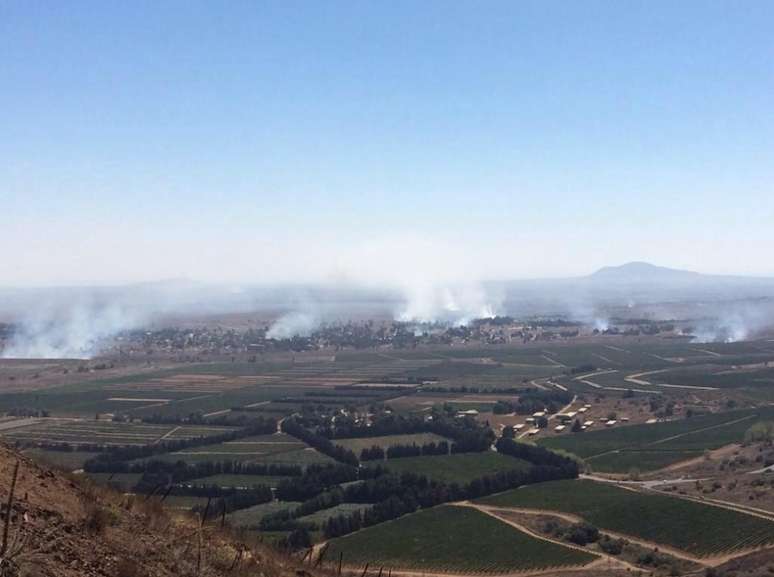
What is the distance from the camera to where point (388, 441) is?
54.5 meters

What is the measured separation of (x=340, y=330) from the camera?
138 meters

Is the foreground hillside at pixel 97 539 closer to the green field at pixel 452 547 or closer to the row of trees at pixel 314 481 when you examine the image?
the green field at pixel 452 547

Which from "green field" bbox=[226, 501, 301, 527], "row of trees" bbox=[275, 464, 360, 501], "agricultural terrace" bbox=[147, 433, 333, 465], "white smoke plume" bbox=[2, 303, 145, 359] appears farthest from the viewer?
"white smoke plume" bbox=[2, 303, 145, 359]

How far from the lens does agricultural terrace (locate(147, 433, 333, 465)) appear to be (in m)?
48.2

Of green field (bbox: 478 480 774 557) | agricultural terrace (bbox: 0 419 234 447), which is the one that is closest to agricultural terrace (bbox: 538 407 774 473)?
green field (bbox: 478 480 774 557)

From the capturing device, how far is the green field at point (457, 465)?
43938mm

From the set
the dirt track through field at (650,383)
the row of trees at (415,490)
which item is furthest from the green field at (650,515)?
the dirt track through field at (650,383)

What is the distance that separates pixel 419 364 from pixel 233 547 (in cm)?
9056

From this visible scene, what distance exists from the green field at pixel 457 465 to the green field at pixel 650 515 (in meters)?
3.78

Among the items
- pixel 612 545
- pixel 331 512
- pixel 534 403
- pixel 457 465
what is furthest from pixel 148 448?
pixel 534 403

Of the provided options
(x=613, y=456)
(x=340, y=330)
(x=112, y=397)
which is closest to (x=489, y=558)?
(x=613, y=456)

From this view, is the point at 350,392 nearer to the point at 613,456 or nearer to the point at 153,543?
the point at 613,456

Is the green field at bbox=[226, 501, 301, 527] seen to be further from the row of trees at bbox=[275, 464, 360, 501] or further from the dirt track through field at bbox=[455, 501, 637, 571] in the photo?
the dirt track through field at bbox=[455, 501, 637, 571]

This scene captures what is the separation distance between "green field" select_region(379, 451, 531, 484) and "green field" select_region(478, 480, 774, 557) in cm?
378
